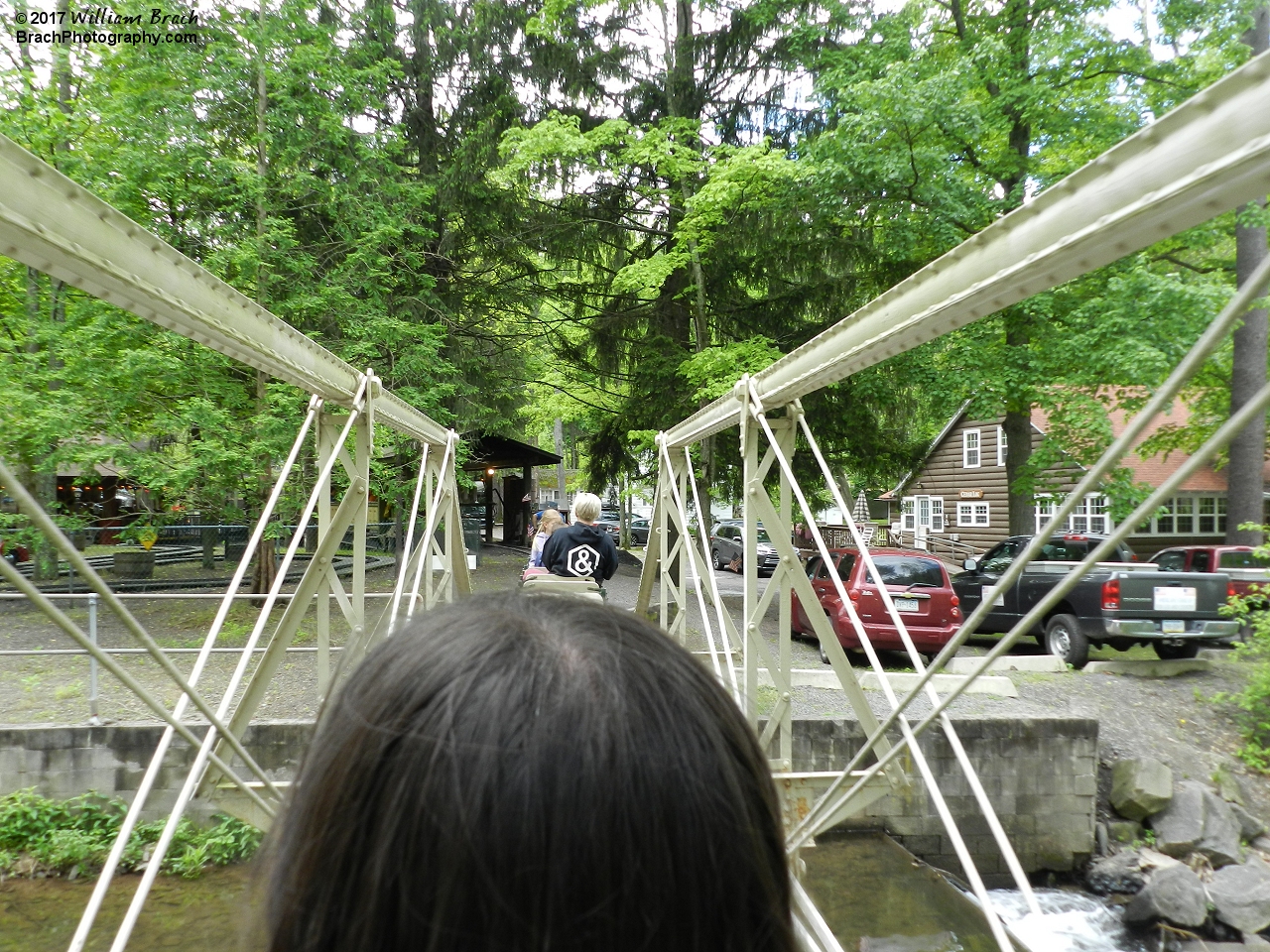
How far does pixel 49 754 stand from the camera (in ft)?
21.7

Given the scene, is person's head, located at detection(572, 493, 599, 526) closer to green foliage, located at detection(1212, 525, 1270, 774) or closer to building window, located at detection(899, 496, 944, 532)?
green foliage, located at detection(1212, 525, 1270, 774)

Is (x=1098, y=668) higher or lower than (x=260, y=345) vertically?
lower

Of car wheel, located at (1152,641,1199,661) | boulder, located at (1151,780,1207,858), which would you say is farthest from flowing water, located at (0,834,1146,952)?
car wheel, located at (1152,641,1199,661)

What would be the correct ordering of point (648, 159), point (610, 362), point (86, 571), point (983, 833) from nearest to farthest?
1. point (86, 571)
2. point (983, 833)
3. point (648, 159)
4. point (610, 362)

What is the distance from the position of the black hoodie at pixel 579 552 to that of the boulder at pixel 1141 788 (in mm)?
5011

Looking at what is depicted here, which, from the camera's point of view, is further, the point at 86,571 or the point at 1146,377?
the point at 1146,377

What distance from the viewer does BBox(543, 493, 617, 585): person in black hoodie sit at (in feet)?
21.9

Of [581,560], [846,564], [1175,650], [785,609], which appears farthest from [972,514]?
[785,609]

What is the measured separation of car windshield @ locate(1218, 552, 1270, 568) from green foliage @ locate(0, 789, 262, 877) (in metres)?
12.0

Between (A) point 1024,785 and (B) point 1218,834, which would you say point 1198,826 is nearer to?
(B) point 1218,834

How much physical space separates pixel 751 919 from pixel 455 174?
49.3 ft

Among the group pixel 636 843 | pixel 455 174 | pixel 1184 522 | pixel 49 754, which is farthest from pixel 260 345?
pixel 1184 522

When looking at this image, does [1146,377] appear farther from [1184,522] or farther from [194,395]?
[1184,522]

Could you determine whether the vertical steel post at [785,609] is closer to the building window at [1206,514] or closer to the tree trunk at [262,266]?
Result: the tree trunk at [262,266]
